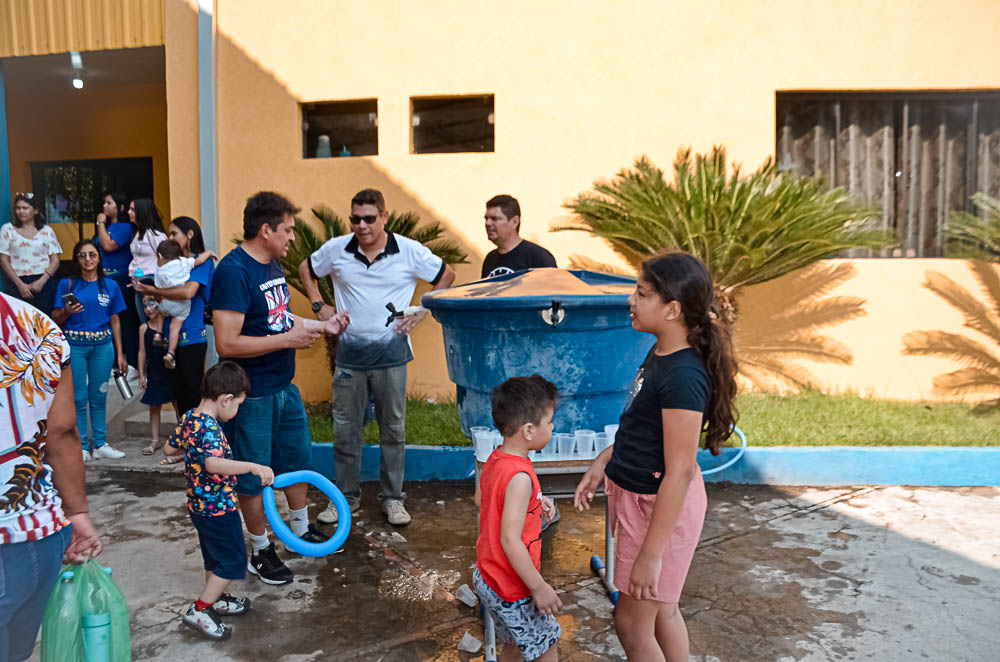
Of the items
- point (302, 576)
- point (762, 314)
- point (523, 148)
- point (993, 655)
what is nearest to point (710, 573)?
point (993, 655)

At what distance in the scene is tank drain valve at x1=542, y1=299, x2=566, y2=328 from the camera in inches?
154

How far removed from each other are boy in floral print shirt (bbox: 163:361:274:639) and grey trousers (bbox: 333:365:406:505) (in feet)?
4.54

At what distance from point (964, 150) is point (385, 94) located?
211 inches

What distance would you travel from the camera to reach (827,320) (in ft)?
23.7

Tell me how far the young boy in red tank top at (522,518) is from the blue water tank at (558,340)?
1.41 m

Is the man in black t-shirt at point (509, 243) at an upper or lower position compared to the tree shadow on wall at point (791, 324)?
upper

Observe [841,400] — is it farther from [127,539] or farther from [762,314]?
[127,539]

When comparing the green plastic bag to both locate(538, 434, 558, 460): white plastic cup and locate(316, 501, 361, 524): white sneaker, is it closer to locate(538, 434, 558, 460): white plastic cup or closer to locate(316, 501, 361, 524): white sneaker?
locate(538, 434, 558, 460): white plastic cup

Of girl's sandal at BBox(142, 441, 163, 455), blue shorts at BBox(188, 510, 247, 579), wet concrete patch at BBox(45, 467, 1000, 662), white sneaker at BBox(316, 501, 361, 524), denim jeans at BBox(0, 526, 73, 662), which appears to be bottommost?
wet concrete patch at BBox(45, 467, 1000, 662)

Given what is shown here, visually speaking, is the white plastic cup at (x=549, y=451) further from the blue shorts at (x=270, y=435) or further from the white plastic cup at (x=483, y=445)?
the blue shorts at (x=270, y=435)

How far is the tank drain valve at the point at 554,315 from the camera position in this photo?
392 centimetres

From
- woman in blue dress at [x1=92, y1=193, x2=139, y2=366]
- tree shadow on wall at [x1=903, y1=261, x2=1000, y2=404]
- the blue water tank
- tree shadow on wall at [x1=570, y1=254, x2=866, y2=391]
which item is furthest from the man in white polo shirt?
tree shadow on wall at [x1=903, y1=261, x2=1000, y2=404]

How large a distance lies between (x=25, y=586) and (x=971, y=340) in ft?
24.6

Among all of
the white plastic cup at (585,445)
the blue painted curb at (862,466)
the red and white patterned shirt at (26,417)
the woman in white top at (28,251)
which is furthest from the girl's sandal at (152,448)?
the red and white patterned shirt at (26,417)
